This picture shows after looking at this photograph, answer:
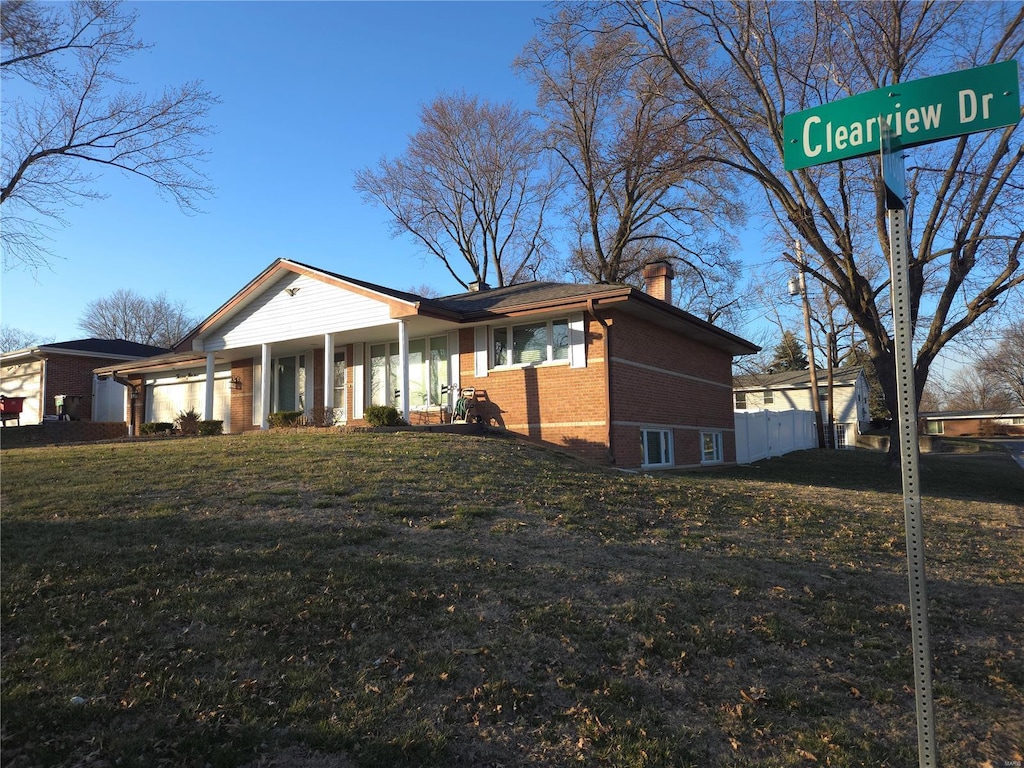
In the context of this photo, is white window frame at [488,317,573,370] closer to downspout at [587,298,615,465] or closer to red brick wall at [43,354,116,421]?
downspout at [587,298,615,465]

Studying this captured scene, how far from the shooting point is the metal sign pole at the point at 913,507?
2.38 meters

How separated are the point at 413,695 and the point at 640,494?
620 cm

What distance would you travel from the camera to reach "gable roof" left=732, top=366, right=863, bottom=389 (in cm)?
4191

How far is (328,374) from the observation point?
1753 cm

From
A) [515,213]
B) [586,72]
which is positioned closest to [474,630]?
[586,72]

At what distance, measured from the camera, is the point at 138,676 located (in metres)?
3.72

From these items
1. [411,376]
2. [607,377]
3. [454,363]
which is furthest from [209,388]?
[607,377]

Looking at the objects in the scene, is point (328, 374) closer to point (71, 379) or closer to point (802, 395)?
point (71, 379)

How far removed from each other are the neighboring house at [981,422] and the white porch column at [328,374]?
6459 cm

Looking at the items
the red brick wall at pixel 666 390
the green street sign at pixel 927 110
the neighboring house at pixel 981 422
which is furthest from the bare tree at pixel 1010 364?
the green street sign at pixel 927 110

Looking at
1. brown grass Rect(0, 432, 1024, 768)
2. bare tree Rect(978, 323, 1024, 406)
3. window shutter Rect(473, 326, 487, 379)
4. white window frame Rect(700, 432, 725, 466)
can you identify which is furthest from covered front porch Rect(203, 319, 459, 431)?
bare tree Rect(978, 323, 1024, 406)

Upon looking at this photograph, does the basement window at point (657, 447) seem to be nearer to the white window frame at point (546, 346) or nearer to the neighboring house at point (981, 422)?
the white window frame at point (546, 346)

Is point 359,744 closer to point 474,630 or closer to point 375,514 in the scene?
point 474,630

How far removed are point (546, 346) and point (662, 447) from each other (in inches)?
161
